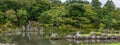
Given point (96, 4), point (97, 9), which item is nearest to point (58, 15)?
point (97, 9)

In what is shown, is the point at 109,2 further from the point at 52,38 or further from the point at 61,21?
the point at 52,38

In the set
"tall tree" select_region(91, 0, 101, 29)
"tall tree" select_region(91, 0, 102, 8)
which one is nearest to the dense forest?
"tall tree" select_region(91, 0, 101, 29)

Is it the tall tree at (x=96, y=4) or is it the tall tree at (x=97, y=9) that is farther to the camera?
the tall tree at (x=96, y=4)

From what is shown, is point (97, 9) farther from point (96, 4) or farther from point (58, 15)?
point (58, 15)

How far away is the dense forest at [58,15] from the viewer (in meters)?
72.0

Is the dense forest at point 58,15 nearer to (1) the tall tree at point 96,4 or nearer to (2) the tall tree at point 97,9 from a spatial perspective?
(2) the tall tree at point 97,9

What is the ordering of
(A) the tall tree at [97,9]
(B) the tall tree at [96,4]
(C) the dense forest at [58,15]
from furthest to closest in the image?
(B) the tall tree at [96,4], (A) the tall tree at [97,9], (C) the dense forest at [58,15]

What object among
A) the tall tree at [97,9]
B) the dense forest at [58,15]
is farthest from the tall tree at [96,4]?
the dense forest at [58,15]

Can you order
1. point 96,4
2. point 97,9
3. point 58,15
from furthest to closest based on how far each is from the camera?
point 96,4, point 97,9, point 58,15

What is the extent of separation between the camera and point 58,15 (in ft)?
241

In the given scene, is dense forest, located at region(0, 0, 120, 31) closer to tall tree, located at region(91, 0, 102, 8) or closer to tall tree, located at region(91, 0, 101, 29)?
tall tree, located at region(91, 0, 101, 29)

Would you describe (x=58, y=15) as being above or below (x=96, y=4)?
below

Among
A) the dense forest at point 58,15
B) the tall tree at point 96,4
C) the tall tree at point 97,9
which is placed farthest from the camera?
the tall tree at point 96,4

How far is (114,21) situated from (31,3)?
2287 centimetres
